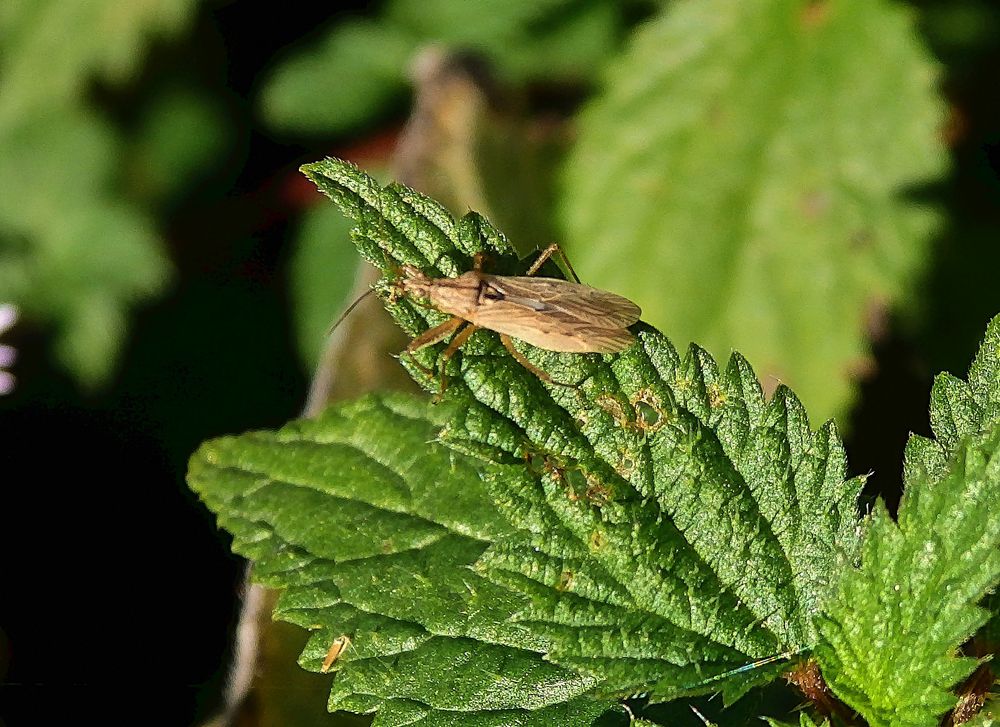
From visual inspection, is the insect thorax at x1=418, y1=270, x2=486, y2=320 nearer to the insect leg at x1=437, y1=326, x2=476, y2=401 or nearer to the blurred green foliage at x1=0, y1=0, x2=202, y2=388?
the insect leg at x1=437, y1=326, x2=476, y2=401

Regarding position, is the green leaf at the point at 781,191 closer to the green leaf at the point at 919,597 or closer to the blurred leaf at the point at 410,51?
the blurred leaf at the point at 410,51

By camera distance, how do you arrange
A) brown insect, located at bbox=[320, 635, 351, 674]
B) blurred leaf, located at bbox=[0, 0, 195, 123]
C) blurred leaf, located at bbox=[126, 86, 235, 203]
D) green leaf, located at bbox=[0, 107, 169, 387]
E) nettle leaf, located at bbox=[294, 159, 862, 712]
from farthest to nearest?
1. blurred leaf, located at bbox=[126, 86, 235, 203]
2. green leaf, located at bbox=[0, 107, 169, 387]
3. blurred leaf, located at bbox=[0, 0, 195, 123]
4. brown insect, located at bbox=[320, 635, 351, 674]
5. nettle leaf, located at bbox=[294, 159, 862, 712]

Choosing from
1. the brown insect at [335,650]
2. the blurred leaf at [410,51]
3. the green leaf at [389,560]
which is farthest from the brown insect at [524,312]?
the blurred leaf at [410,51]

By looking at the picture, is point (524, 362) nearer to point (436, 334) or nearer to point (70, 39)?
point (436, 334)

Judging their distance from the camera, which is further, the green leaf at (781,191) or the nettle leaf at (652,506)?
the green leaf at (781,191)

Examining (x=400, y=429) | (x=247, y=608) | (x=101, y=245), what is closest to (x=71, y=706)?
(x=247, y=608)

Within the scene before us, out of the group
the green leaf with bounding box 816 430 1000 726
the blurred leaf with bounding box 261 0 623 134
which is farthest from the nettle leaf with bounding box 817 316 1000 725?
the blurred leaf with bounding box 261 0 623 134
